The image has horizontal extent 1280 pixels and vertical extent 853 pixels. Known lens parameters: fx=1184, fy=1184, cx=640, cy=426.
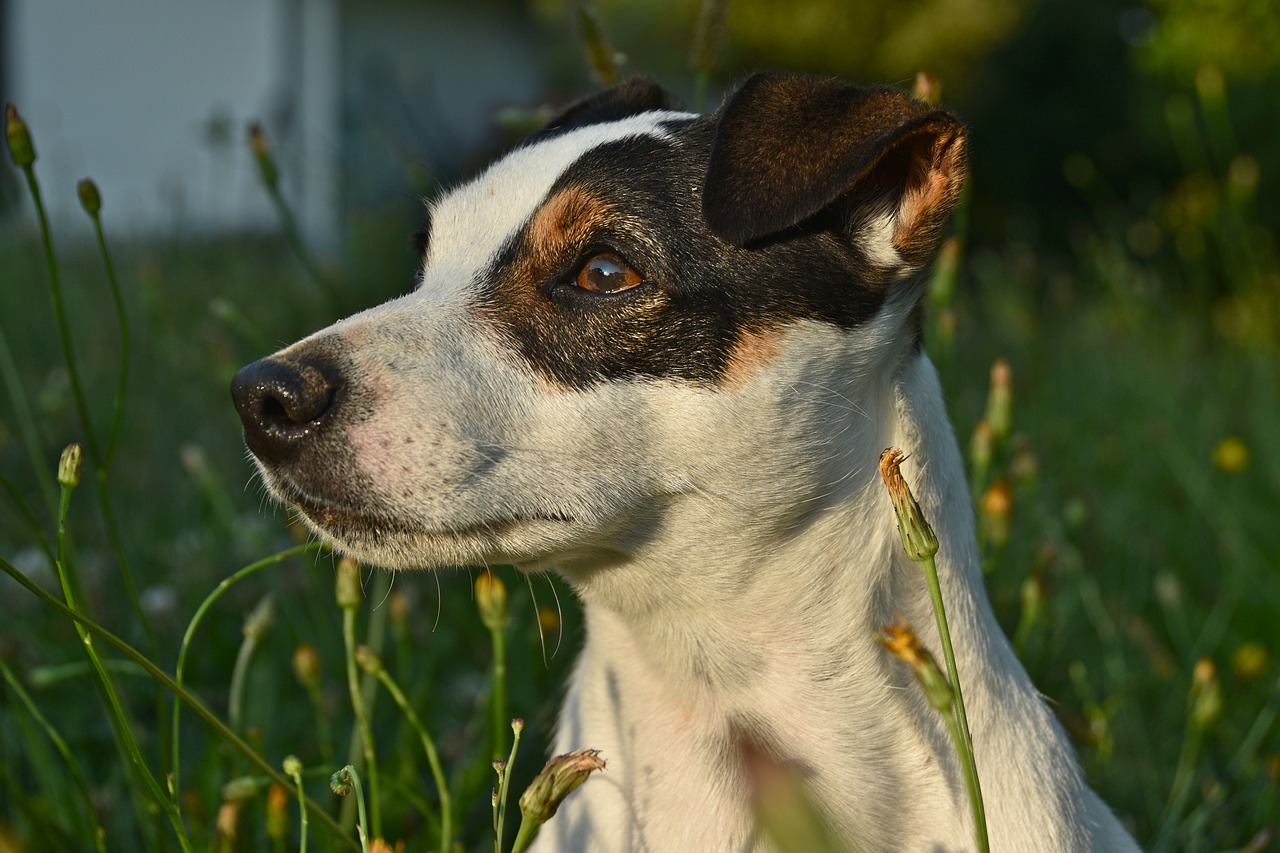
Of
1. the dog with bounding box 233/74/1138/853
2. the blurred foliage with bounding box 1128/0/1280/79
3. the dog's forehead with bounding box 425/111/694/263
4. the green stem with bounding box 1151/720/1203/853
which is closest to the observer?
the dog with bounding box 233/74/1138/853

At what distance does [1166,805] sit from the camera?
9.55 feet

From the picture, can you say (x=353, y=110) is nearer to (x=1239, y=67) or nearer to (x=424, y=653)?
(x=1239, y=67)

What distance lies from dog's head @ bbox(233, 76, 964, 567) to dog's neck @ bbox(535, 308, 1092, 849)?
0.03 metres

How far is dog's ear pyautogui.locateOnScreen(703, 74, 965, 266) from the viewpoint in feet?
6.52

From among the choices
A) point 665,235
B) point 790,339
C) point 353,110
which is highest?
point 353,110

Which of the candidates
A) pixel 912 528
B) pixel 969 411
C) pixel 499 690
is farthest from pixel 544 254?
pixel 969 411

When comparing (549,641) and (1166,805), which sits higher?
(549,641)

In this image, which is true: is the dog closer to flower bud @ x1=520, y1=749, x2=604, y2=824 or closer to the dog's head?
the dog's head

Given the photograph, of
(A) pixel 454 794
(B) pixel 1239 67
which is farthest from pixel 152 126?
(A) pixel 454 794

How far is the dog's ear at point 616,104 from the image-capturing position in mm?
2760

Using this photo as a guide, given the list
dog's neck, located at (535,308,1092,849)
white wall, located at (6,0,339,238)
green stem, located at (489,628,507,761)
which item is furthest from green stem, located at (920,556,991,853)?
white wall, located at (6,0,339,238)

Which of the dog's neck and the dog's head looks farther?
the dog's neck

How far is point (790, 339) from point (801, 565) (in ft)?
1.34

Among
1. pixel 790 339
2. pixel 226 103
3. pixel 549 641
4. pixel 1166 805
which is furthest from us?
pixel 226 103
